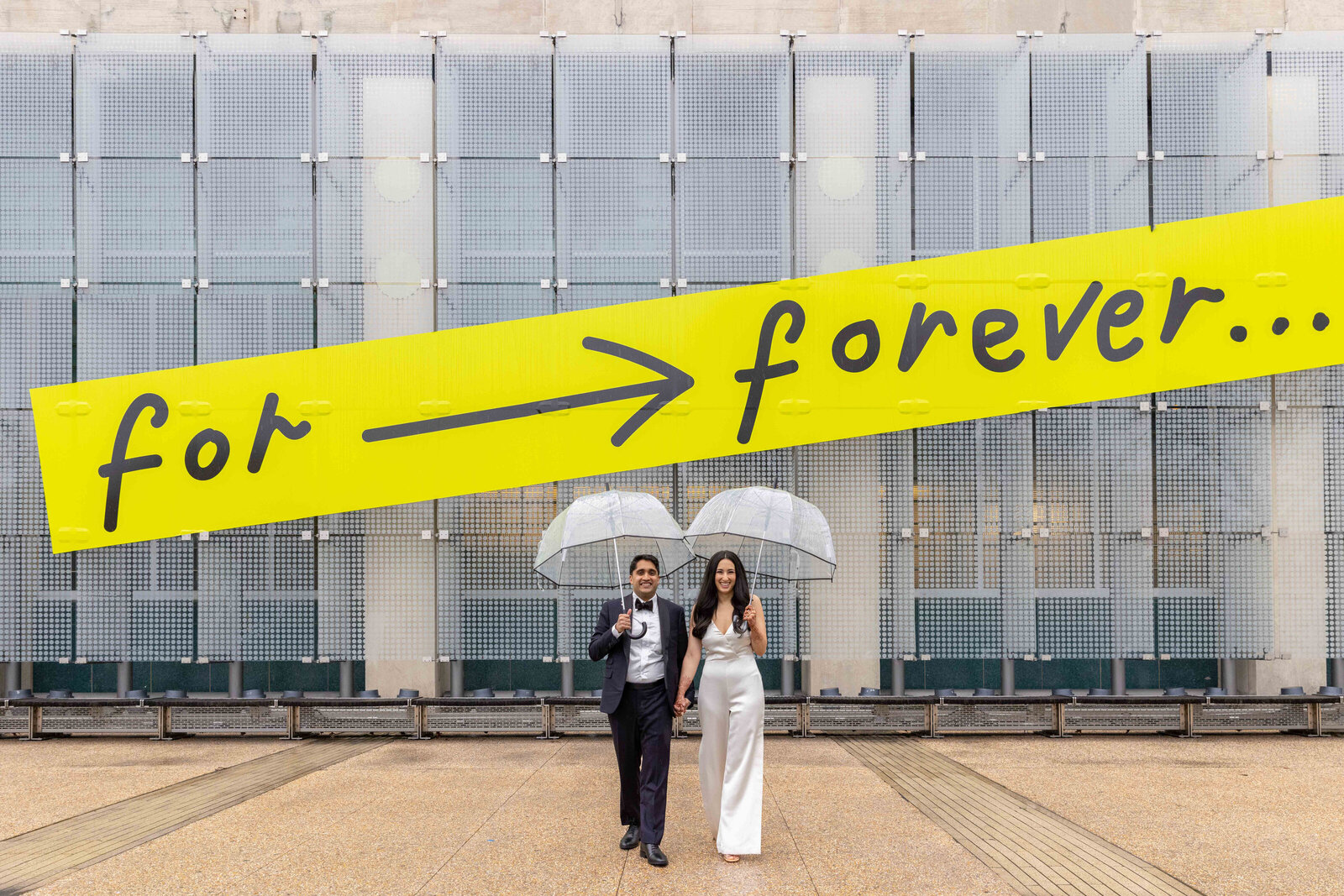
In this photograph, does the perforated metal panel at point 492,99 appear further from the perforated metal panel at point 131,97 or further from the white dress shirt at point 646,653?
the white dress shirt at point 646,653

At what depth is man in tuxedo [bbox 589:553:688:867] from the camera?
17.9 feet

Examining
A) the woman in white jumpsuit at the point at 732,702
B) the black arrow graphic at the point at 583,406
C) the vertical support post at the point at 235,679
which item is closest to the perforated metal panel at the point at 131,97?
the black arrow graphic at the point at 583,406

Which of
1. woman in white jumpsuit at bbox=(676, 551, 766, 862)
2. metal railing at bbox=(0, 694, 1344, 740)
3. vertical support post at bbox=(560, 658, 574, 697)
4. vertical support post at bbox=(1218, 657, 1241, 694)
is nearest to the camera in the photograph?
woman in white jumpsuit at bbox=(676, 551, 766, 862)

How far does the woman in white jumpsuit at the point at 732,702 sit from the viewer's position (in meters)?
5.41

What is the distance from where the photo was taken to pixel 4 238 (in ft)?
37.2

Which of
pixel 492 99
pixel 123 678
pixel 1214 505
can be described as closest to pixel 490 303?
pixel 492 99

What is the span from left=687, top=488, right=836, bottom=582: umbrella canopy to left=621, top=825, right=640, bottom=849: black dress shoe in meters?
2.19

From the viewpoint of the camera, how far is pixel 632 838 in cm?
572

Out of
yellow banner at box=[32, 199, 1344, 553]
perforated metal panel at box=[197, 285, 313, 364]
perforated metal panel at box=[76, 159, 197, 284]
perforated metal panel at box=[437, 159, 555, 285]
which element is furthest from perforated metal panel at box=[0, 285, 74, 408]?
perforated metal panel at box=[437, 159, 555, 285]

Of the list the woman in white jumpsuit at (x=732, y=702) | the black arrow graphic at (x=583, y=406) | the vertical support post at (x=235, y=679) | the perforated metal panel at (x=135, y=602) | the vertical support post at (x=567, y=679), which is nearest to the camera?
the woman in white jumpsuit at (x=732, y=702)

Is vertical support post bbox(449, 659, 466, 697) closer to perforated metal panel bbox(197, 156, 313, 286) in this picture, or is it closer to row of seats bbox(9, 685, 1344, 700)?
row of seats bbox(9, 685, 1344, 700)

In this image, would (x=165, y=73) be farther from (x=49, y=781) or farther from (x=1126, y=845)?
(x=1126, y=845)

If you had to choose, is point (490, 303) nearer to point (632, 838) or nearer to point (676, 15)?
point (676, 15)

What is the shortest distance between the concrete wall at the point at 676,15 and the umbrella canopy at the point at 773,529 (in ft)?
23.0
